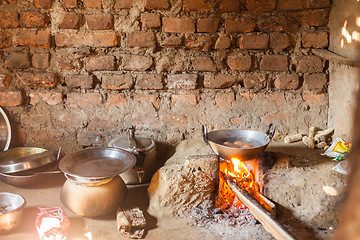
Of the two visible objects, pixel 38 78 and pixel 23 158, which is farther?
pixel 38 78

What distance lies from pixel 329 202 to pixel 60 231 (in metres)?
1.34

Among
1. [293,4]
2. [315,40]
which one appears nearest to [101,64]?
[293,4]

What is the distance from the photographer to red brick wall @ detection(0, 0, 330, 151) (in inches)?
79.4

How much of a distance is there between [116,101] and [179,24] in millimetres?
652

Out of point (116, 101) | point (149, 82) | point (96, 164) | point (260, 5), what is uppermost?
point (260, 5)

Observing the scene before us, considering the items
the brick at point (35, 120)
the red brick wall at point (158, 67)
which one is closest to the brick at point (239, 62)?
the red brick wall at point (158, 67)

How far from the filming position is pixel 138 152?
6.46ft

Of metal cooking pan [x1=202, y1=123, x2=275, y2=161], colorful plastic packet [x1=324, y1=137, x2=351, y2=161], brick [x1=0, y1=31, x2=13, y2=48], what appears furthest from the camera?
brick [x1=0, y1=31, x2=13, y2=48]

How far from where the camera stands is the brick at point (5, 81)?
2125 mm

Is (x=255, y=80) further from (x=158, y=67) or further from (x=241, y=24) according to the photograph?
(x=158, y=67)

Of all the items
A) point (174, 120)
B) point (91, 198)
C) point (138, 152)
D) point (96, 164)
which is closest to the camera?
point (91, 198)

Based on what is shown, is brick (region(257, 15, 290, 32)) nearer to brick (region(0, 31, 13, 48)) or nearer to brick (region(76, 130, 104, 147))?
brick (region(76, 130, 104, 147))

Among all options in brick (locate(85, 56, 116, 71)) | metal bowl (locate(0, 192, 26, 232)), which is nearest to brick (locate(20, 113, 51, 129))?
brick (locate(85, 56, 116, 71))

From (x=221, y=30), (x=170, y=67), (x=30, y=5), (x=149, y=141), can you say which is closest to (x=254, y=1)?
(x=221, y=30)
